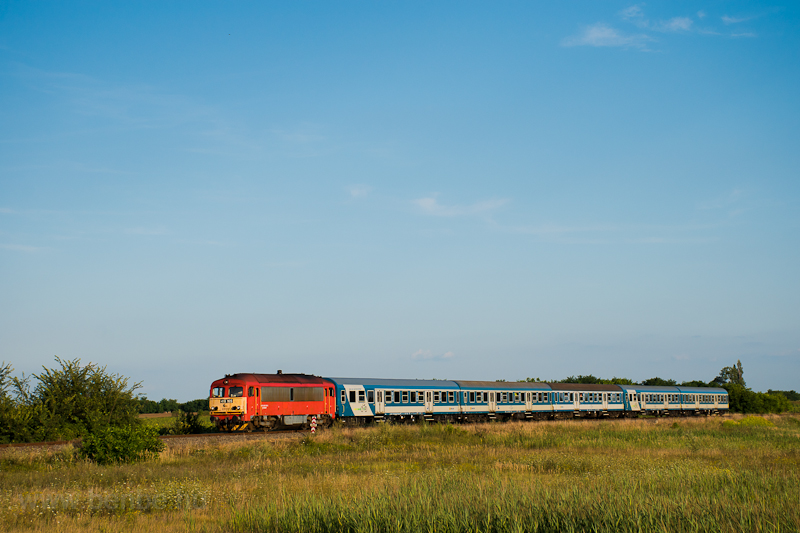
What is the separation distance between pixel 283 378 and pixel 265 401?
6.73 feet

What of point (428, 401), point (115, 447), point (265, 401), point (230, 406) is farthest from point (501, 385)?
point (115, 447)

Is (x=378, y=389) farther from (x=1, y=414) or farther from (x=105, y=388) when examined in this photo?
(x=1, y=414)

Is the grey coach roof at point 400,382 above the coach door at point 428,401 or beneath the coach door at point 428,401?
above

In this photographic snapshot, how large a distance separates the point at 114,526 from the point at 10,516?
8.37 ft

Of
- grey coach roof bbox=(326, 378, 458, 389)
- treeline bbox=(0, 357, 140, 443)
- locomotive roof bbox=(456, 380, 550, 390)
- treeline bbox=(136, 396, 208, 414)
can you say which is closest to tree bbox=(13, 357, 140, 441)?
treeline bbox=(0, 357, 140, 443)

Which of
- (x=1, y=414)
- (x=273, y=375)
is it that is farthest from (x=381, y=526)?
(x=273, y=375)

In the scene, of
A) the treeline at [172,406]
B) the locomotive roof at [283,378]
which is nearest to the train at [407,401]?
the locomotive roof at [283,378]

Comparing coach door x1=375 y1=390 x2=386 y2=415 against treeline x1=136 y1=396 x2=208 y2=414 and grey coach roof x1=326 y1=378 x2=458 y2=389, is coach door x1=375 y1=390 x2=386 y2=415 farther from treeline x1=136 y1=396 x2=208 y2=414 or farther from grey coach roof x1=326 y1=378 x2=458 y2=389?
treeline x1=136 y1=396 x2=208 y2=414

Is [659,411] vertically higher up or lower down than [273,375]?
lower down

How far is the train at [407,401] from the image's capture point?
35.9 meters

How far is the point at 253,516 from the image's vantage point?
1164cm

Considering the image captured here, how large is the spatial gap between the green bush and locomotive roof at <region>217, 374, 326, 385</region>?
12.5 meters

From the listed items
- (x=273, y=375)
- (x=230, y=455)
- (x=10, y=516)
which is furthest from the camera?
(x=273, y=375)

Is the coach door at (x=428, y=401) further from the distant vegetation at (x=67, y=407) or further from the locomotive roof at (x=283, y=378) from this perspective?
the distant vegetation at (x=67, y=407)
